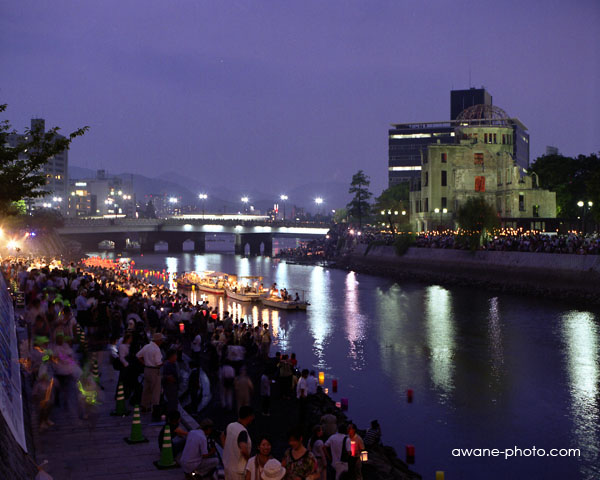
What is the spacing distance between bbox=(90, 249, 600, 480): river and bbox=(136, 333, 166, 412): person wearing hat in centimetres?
952

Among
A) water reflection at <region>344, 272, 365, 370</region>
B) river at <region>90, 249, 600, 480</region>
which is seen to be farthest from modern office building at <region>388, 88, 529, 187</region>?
river at <region>90, 249, 600, 480</region>

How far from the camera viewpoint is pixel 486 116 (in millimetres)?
101062

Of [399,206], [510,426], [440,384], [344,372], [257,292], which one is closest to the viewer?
[510,426]

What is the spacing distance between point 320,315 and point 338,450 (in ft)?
123

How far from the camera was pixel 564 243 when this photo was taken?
5897 cm

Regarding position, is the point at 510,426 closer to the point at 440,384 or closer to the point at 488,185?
the point at 440,384

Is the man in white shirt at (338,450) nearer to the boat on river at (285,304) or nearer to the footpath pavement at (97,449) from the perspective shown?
the footpath pavement at (97,449)

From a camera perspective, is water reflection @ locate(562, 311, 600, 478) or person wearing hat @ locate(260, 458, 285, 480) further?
water reflection @ locate(562, 311, 600, 478)

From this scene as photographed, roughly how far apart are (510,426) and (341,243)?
9728 centimetres

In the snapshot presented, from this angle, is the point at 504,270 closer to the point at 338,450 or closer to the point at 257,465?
the point at 338,450

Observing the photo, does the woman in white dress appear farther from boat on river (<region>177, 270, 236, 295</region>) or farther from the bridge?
the bridge

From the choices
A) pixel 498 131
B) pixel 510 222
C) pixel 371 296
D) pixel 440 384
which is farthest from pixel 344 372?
pixel 498 131

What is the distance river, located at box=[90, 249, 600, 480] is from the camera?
71.2 ft

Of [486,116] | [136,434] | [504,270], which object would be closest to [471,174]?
[486,116]
